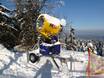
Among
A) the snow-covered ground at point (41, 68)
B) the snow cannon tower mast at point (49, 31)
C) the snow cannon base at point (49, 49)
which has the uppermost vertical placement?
the snow cannon tower mast at point (49, 31)

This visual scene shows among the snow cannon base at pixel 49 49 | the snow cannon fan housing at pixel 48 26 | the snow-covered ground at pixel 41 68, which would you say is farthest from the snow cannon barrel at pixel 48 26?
the snow-covered ground at pixel 41 68

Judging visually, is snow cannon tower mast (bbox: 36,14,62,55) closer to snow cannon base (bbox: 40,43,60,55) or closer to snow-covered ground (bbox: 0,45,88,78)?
snow cannon base (bbox: 40,43,60,55)

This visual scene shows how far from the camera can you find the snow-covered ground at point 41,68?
6.84 meters

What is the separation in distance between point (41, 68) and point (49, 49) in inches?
29.0

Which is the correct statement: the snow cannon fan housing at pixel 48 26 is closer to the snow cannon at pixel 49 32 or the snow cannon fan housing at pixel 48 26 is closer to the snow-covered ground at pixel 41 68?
the snow cannon at pixel 49 32

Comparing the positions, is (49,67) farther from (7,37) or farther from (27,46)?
(7,37)

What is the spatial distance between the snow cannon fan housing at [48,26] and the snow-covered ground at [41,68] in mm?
838

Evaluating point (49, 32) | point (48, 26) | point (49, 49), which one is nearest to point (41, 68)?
point (49, 49)

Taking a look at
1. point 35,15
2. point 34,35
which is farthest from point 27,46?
point 35,15

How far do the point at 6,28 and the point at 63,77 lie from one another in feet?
11.4

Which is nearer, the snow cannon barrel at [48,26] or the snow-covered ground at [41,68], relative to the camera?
the snow cannon barrel at [48,26]

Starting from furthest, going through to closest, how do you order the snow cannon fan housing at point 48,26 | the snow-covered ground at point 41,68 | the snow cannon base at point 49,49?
the snow-covered ground at point 41,68
the snow cannon base at point 49,49
the snow cannon fan housing at point 48,26

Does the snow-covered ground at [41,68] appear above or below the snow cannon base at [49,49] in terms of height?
below

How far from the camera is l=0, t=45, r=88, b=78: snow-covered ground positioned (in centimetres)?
684
